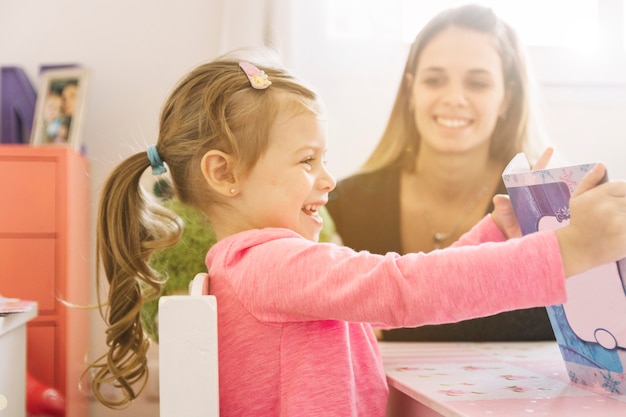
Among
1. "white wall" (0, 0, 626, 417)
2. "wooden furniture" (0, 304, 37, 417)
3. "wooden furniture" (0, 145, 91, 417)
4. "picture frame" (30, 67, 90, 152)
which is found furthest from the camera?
"white wall" (0, 0, 626, 417)

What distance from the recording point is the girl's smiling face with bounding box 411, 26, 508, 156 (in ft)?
4.62

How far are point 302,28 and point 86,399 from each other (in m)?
0.98

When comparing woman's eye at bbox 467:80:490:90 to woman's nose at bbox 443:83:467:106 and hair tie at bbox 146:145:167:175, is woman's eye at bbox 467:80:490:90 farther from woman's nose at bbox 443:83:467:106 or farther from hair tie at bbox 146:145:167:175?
hair tie at bbox 146:145:167:175

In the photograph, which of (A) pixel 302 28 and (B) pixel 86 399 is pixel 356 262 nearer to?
(A) pixel 302 28

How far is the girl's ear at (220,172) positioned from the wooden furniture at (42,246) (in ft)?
2.32

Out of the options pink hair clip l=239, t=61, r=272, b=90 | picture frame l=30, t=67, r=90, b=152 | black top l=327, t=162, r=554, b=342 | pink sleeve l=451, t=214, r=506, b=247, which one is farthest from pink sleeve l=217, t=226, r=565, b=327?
picture frame l=30, t=67, r=90, b=152

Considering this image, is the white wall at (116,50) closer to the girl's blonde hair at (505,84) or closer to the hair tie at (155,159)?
the girl's blonde hair at (505,84)

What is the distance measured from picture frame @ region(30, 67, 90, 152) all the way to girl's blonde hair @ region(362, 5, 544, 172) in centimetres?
74

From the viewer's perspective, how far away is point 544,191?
807 mm

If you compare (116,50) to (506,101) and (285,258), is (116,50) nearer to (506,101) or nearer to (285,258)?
(506,101)

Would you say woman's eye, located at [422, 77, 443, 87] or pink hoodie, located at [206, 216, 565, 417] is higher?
woman's eye, located at [422, 77, 443, 87]

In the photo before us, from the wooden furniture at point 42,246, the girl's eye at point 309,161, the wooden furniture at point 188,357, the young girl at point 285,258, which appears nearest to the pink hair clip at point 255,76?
the young girl at point 285,258

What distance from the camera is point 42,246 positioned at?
1.55m

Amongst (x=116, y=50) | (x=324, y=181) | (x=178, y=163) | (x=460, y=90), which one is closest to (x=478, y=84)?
(x=460, y=90)
